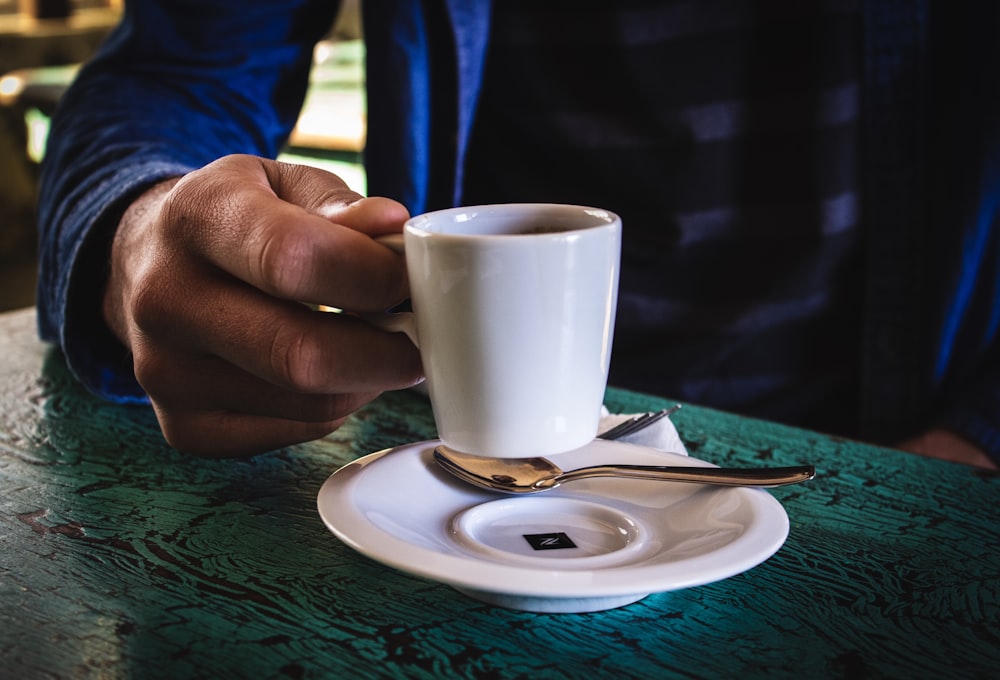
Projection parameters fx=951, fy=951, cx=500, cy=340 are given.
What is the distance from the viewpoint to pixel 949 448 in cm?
100

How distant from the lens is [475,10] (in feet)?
3.54

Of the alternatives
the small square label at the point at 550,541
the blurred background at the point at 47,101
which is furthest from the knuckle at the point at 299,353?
the blurred background at the point at 47,101

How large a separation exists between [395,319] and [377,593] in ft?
0.46

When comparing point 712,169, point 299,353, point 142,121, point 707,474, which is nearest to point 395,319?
point 299,353

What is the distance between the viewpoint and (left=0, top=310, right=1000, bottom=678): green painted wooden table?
380mm

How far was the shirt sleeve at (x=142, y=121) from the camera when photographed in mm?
708

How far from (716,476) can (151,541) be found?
29 centimetres

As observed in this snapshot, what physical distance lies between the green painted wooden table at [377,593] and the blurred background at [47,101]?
6.67 ft

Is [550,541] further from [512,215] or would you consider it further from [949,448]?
[949,448]

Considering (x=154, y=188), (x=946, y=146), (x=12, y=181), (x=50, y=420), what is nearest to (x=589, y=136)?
(x=946, y=146)

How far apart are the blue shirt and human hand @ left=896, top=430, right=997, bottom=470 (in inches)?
0.5

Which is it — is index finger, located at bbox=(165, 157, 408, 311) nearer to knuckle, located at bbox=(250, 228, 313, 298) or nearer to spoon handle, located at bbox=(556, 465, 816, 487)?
knuckle, located at bbox=(250, 228, 313, 298)

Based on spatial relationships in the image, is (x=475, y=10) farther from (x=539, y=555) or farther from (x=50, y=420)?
(x=539, y=555)

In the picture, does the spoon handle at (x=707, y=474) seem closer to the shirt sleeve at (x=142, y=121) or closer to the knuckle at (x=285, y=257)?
the knuckle at (x=285, y=257)
